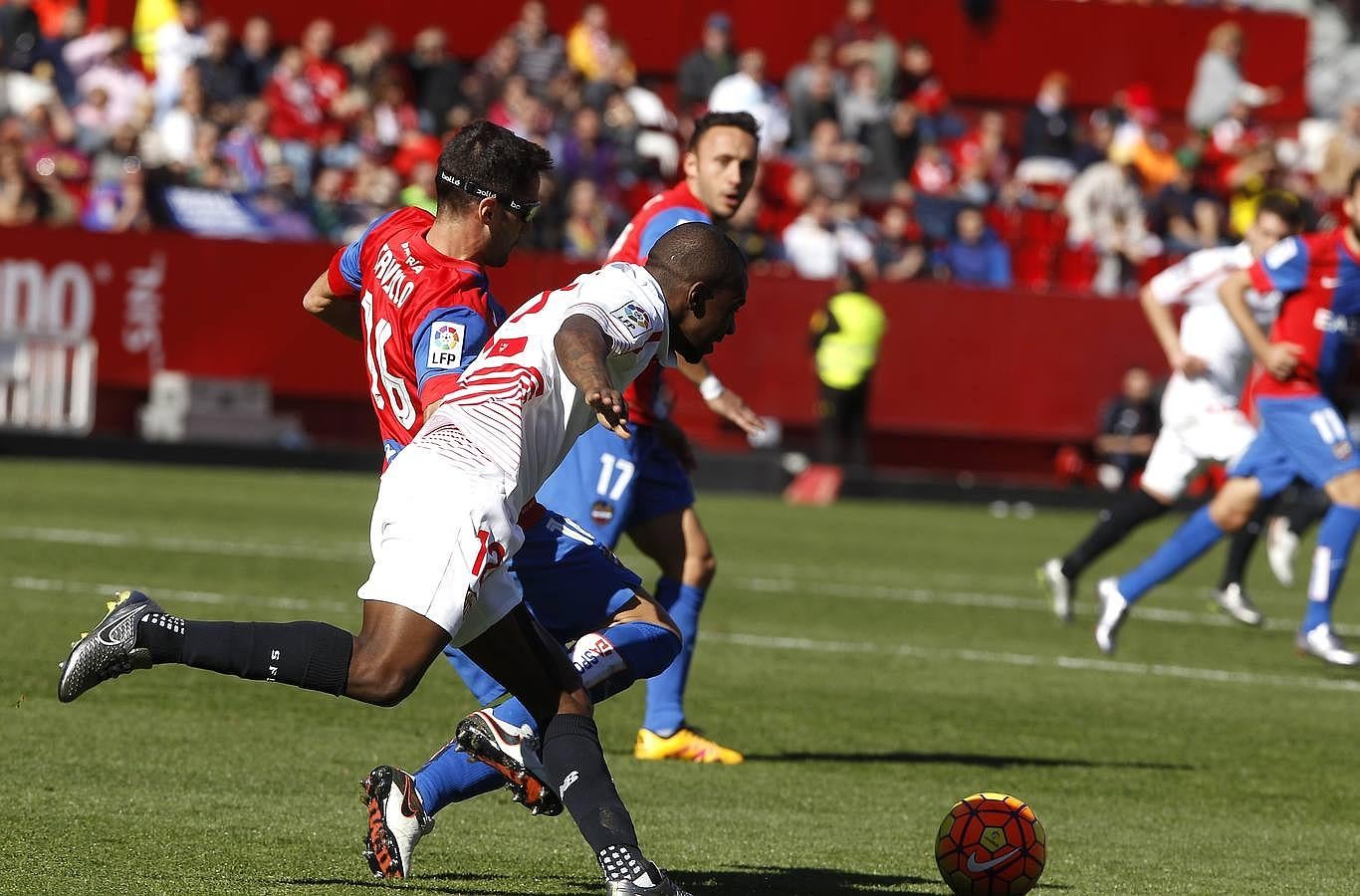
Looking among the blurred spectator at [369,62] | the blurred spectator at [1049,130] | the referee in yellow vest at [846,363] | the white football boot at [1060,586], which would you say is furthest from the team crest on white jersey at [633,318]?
the blurred spectator at [1049,130]

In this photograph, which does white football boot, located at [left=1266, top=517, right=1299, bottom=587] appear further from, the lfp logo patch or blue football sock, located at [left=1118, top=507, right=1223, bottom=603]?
the lfp logo patch

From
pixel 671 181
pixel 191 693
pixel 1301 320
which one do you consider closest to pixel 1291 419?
pixel 1301 320

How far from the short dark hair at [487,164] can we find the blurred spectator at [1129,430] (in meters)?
18.8

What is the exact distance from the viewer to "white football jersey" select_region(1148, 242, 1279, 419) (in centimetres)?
1378

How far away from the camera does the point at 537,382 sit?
17.8 ft

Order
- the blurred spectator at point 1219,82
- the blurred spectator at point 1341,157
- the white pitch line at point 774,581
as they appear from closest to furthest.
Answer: the white pitch line at point 774,581 < the blurred spectator at point 1341,157 < the blurred spectator at point 1219,82

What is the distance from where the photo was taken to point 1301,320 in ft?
39.6

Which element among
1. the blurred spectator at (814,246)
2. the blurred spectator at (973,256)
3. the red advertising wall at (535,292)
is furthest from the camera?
the blurred spectator at (973,256)

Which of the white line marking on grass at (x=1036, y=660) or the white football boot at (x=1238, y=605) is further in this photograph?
the white football boot at (x=1238, y=605)

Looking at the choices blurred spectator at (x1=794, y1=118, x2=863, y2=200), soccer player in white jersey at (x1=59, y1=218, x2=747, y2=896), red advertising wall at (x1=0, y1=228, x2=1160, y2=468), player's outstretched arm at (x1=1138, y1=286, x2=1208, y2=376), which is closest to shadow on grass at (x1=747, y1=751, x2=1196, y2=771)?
soccer player in white jersey at (x1=59, y1=218, x2=747, y2=896)

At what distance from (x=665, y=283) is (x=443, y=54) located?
20.6m

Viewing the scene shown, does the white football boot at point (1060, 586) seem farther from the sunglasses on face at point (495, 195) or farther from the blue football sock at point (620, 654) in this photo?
the sunglasses on face at point (495, 195)

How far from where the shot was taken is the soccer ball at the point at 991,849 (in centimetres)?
612

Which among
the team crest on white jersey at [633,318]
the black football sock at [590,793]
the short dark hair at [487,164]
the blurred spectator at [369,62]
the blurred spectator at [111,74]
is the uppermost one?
the short dark hair at [487,164]
